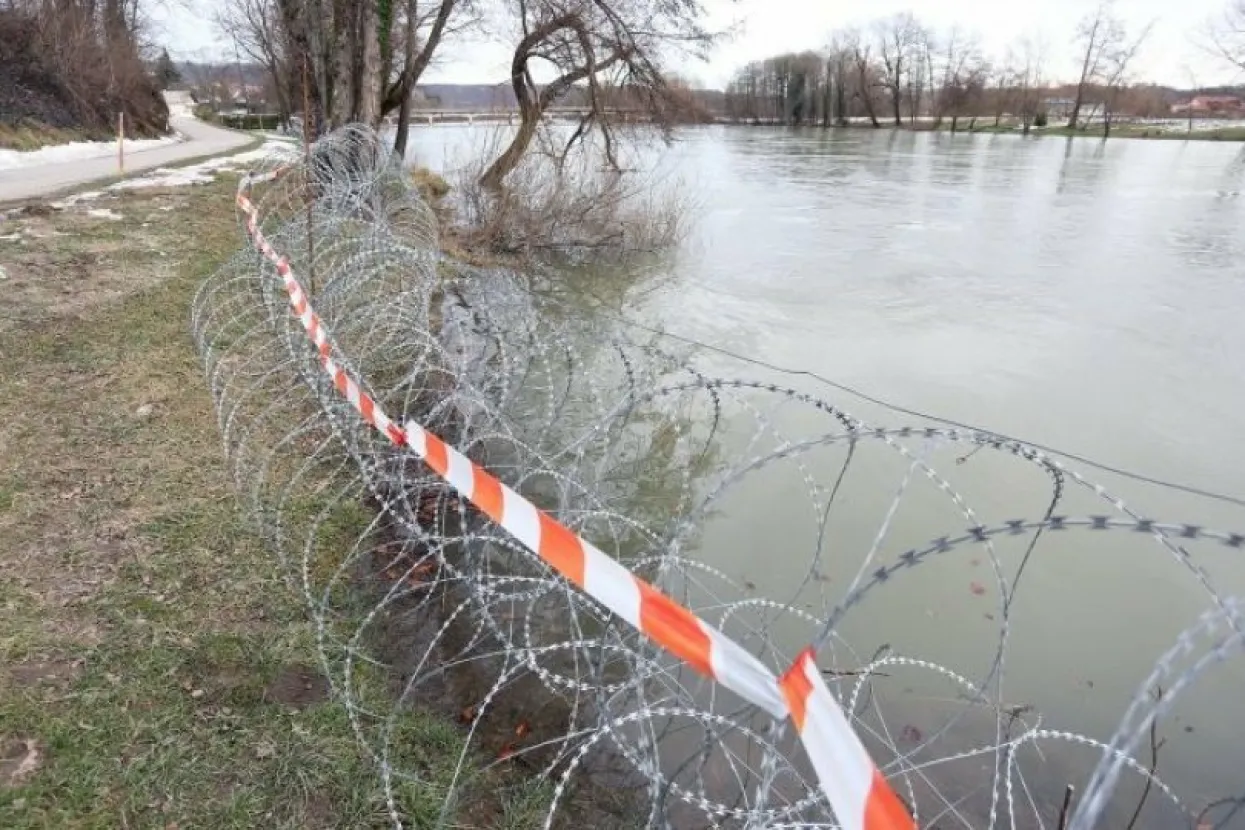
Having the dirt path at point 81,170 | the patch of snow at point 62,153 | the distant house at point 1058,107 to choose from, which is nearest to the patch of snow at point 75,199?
the dirt path at point 81,170

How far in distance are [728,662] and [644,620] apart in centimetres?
25

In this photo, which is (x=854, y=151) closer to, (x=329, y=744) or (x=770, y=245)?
(x=770, y=245)

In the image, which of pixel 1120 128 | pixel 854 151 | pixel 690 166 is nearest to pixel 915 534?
pixel 690 166

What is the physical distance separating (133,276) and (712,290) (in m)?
8.21

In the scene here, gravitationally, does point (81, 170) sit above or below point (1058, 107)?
below

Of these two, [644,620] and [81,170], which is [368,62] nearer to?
[81,170]

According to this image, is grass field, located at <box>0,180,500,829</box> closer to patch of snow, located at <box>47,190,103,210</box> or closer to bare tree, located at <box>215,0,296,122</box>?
patch of snow, located at <box>47,190,103,210</box>

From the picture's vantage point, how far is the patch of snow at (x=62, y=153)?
1814 centimetres

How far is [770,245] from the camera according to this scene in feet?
56.5

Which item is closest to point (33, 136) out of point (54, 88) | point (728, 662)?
point (54, 88)

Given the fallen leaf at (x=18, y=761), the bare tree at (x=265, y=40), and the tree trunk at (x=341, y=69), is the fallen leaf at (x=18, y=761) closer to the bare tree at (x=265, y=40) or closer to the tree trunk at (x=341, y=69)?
the tree trunk at (x=341, y=69)

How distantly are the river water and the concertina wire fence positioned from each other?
60 millimetres

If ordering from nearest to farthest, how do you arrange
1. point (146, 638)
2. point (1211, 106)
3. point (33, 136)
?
point (146, 638) → point (33, 136) → point (1211, 106)

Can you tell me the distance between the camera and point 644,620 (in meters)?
1.99
